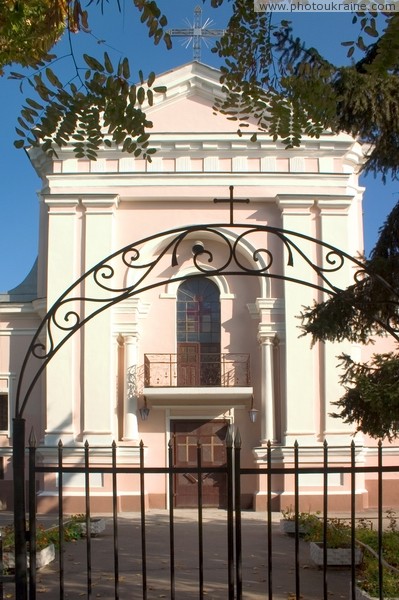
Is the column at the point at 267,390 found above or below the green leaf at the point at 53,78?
below

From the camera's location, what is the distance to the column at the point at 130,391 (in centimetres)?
2069

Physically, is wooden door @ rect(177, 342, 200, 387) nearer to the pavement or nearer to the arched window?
the arched window

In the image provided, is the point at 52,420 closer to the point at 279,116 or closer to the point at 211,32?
the point at 211,32

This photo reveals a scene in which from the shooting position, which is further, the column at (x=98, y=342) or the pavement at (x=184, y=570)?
the column at (x=98, y=342)

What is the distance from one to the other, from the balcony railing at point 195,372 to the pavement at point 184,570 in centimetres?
461

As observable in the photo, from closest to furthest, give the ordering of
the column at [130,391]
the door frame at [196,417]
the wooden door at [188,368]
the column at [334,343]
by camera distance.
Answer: the column at [334,343] → the column at [130,391] → the wooden door at [188,368] → the door frame at [196,417]

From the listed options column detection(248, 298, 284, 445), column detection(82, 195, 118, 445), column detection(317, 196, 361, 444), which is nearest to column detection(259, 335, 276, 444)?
column detection(248, 298, 284, 445)

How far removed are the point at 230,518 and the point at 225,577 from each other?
582cm

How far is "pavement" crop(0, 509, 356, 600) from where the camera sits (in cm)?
1026

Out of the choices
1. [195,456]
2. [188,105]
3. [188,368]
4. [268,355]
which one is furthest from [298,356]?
[188,105]

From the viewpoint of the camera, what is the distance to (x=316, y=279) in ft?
67.9

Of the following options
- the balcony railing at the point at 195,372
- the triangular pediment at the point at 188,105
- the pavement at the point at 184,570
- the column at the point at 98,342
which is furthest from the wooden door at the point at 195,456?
the triangular pediment at the point at 188,105

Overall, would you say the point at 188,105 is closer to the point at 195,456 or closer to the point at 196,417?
the point at 196,417

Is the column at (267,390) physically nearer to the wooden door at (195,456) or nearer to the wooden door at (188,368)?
the wooden door at (195,456)
